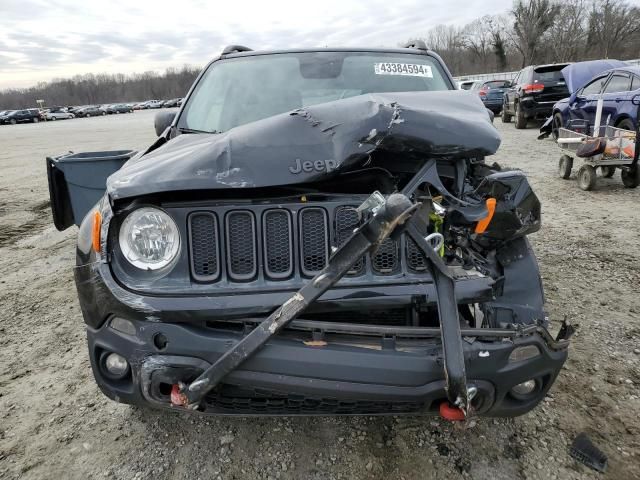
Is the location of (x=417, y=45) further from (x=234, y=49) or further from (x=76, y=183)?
(x=76, y=183)

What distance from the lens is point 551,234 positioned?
224 inches

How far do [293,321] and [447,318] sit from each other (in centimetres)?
59

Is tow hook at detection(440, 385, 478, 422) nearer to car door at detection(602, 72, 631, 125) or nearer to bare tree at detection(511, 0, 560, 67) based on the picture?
car door at detection(602, 72, 631, 125)

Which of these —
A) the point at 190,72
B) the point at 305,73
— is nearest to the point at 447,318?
the point at 305,73

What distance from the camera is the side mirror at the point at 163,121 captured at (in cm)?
366

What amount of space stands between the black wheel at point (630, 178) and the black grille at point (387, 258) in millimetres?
7044

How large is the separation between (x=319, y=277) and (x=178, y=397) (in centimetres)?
76

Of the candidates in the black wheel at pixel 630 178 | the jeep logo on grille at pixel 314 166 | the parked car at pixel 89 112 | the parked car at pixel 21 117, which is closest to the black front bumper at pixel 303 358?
the jeep logo on grille at pixel 314 166

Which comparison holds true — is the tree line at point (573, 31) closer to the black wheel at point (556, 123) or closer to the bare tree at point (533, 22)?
the bare tree at point (533, 22)

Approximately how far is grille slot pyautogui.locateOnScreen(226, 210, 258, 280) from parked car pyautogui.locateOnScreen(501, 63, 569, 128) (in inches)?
625

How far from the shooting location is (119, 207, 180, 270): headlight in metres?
2.05

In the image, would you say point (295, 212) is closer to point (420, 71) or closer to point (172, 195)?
point (172, 195)

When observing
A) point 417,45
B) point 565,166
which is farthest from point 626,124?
point 417,45

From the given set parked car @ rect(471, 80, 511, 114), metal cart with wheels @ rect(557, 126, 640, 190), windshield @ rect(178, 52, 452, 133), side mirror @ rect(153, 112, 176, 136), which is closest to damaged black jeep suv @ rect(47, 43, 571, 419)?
windshield @ rect(178, 52, 452, 133)
